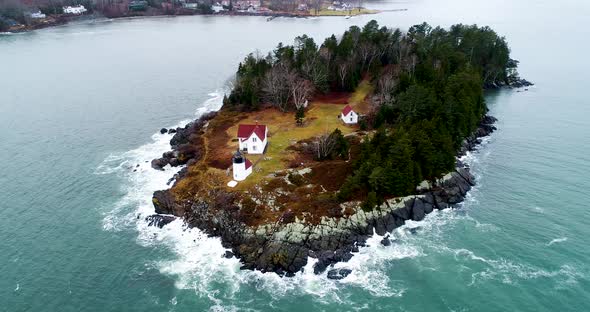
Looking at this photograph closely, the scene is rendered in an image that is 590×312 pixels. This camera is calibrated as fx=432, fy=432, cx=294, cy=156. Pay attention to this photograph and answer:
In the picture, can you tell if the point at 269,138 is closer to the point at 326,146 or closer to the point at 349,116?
the point at 326,146

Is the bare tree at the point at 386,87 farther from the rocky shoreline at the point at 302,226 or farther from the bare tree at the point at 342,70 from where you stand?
the rocky shoreline at the point at 302,226

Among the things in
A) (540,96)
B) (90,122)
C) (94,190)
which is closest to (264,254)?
(94,190)

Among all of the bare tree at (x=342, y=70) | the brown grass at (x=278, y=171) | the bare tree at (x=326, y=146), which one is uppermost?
the bare tree at (x=342, y=70)

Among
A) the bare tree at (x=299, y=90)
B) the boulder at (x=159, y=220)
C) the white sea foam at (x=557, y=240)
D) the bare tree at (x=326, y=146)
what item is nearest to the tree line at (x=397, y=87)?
the bare tree at (x=299, y=90)

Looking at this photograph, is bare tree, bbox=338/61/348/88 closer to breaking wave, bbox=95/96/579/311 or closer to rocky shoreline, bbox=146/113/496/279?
rocky shoreline, bbox=146/113/496/279

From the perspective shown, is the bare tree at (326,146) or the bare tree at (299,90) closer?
the bare tree at (326,146)

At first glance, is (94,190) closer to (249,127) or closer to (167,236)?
(167,236)

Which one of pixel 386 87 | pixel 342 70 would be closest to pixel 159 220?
pixel 386 87

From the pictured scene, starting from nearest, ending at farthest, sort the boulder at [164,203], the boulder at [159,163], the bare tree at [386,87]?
the boulder at [164,203] < the boulder at [159,163] < the bare tree at [386,87]
